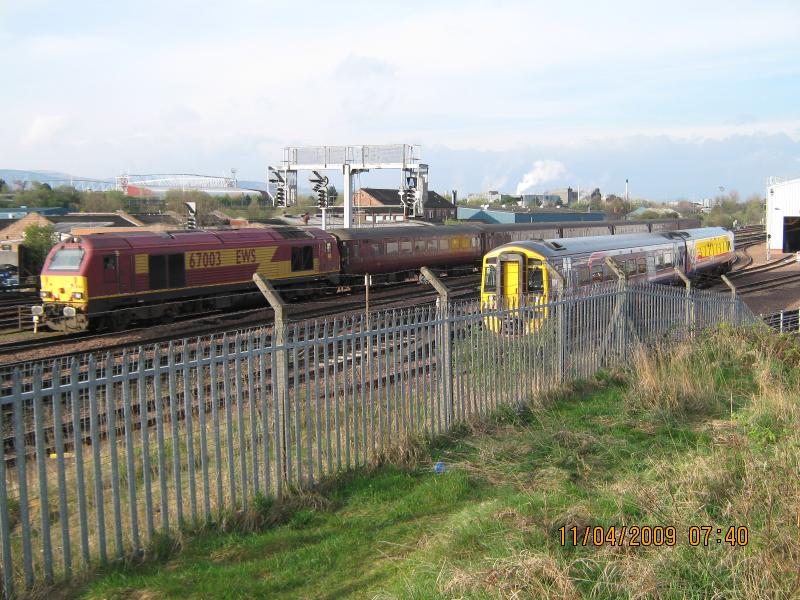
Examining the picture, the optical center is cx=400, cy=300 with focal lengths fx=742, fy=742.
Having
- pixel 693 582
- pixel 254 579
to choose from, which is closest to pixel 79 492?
pixel 254 579

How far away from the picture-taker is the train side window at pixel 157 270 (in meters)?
19.6

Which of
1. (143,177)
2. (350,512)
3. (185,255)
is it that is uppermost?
(143,177)

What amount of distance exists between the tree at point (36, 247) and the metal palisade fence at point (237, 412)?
24945mm

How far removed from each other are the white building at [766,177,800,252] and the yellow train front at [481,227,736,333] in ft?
51.1

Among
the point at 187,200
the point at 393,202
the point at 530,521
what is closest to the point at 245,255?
the point at 530,521

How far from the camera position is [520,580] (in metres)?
4.12

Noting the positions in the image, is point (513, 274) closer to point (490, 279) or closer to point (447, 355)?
point (490, 279)

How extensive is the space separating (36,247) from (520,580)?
33.4 metres

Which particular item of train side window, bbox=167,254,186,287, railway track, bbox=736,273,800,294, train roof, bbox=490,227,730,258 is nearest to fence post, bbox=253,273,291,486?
train roof, bbox=490,227,730,258

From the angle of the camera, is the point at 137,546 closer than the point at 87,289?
Yes

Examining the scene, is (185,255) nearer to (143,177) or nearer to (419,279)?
(419,279)

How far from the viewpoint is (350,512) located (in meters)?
6.05

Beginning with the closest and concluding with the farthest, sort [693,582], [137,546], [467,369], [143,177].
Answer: [693,582], [137,546], [467,369], [143,177]

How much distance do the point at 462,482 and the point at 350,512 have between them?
3.43 ft
